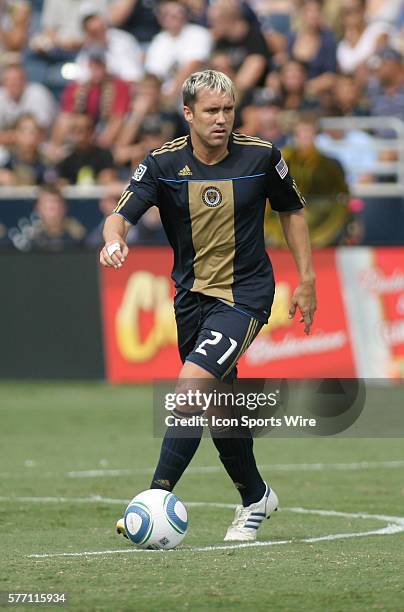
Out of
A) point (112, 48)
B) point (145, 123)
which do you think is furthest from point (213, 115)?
point (112, 48)

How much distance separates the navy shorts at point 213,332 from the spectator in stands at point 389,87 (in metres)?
11.7

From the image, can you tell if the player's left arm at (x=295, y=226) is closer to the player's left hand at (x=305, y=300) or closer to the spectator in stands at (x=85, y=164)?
the player's left hand at (x=305, y=300)

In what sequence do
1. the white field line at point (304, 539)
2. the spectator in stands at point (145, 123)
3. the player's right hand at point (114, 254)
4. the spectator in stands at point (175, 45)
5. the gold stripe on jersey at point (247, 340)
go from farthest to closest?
the spectator in stands at point (175, 45) < the spectator in stands at point (145, 123) < the gold stripe on jersey at point (247, 340) < the white field line at point (304, 539) < the player's right hand at point (114, 254)

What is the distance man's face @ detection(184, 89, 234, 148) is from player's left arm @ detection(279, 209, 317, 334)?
65 centimetres

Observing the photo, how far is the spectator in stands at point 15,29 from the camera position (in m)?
20.9

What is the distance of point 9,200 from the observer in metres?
18.0

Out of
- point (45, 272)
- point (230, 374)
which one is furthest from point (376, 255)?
point (230, 374)

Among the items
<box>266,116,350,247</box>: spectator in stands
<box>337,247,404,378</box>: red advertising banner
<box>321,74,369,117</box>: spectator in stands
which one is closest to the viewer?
<box>337,247,404,378</box>: red advertising banner

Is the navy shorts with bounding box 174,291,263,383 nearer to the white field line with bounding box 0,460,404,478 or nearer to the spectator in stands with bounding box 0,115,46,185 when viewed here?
the white field line with bounding box 0,460,404,478

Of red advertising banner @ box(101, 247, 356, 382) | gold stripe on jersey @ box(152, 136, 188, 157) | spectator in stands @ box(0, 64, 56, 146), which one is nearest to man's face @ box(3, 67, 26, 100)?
spectator in stands @ box(0, 64, 56, 146)

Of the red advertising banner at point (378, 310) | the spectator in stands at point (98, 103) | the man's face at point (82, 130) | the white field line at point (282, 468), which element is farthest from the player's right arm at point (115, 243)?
the spectator in stands at point (98, 103)

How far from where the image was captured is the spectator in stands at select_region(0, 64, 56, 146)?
19.3 m

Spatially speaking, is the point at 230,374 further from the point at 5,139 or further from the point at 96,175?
the point at 5,139

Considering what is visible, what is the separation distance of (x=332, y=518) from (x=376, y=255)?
804 cm
